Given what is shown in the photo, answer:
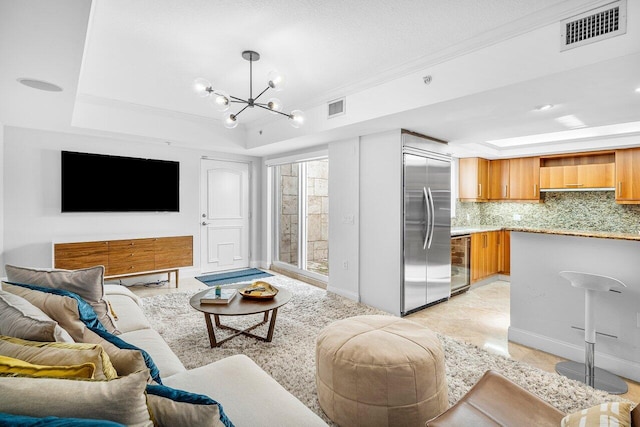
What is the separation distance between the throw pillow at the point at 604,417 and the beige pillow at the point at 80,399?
129 centimetres

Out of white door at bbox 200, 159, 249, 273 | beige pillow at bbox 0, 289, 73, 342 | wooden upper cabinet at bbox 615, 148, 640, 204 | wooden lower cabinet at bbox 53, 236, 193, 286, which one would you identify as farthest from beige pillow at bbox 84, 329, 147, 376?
wooden upper cabinet at bbox 615, 148, 640, 204

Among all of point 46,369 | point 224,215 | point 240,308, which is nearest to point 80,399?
point 46,369

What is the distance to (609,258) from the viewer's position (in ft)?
8.21

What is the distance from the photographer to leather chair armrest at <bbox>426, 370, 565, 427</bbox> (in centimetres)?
127

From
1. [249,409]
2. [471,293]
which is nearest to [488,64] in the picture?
[249,409]

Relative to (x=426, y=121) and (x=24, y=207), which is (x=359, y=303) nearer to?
(x=426, y=121)

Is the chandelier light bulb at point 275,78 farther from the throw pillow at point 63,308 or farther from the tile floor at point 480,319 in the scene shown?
the tile floor at point 480,319

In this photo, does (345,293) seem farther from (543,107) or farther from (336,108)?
(543,107)

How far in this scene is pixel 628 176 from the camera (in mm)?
4582

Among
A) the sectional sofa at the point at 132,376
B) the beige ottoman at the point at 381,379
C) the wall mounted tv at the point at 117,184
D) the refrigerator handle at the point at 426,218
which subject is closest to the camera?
the sectional sofa at the point at 132,376

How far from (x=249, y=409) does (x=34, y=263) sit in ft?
14.9

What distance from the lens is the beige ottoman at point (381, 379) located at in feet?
5.58

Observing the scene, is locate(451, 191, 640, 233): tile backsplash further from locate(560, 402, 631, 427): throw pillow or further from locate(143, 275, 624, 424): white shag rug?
locate(560, 402, 631, 427): throw pillow

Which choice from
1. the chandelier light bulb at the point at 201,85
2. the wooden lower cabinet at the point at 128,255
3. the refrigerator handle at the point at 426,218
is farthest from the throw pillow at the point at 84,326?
the refrigerator handle at the point at 426,218
